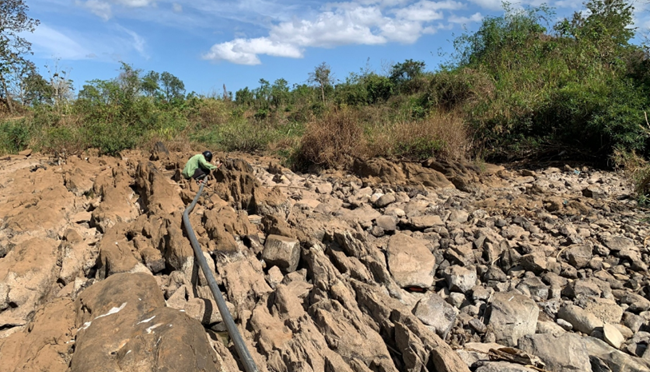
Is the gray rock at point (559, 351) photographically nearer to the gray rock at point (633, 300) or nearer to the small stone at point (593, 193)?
the gray rock at point (633, 300)

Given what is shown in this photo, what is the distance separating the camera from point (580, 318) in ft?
10.7

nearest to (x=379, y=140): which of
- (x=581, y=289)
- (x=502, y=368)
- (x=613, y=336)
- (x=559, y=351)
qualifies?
(x=581, y=289)

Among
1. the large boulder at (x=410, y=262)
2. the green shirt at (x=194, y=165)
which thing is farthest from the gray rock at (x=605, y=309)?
the green shirt at (x=194, y=165)

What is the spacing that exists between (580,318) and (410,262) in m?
1.46

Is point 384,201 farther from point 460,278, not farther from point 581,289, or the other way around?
point 581,289

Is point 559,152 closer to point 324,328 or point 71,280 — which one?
point 324,328

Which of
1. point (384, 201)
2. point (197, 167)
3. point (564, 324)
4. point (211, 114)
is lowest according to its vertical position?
point (564, 324)

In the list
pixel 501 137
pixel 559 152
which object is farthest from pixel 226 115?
pixel 559 152

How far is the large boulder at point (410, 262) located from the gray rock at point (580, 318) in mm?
1125

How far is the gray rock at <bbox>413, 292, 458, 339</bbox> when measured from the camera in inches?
124

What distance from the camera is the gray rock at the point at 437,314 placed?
3158mm

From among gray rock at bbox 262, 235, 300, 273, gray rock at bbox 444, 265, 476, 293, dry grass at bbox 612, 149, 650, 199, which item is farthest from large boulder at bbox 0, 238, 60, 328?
dry grass at bbox 612, 149, 650, 199

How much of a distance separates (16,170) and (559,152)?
9792 mm

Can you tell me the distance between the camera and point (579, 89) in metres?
7.61
